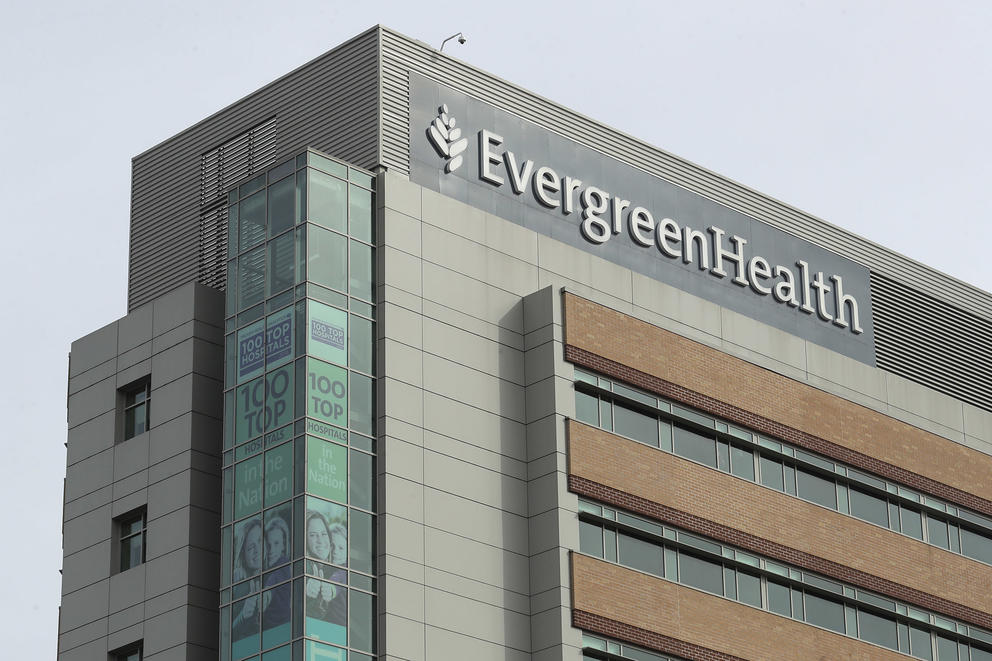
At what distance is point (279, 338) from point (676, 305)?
14.3 m

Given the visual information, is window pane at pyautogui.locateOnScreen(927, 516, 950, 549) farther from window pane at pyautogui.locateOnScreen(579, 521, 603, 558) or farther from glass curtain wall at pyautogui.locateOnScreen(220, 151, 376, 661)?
glass curtain wall at pyautogui.locateOnScreen(220, 151, 376, 661)

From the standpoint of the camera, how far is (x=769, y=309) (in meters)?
66.4

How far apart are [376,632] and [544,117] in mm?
19114

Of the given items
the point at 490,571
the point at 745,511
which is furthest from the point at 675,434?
the point at 490,571

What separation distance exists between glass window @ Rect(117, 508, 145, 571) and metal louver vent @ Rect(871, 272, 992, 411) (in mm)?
27466

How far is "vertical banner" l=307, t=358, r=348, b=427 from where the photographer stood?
5272 centimetres

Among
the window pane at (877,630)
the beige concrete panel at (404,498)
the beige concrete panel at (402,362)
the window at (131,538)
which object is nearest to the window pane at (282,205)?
the beige concrete panel at (402,362)

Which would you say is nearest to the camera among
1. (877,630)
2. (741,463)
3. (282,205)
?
(282,205)

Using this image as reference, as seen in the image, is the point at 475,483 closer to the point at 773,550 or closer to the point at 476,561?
the point at 476,561

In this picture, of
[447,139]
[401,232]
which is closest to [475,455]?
[401,232]

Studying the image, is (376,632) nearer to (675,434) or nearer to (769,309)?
(675,434)

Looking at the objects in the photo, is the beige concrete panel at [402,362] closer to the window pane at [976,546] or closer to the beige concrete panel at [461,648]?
the beige concrete panel at [461,648]

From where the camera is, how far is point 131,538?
2227 inches

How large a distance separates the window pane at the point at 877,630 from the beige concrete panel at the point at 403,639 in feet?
56.1
